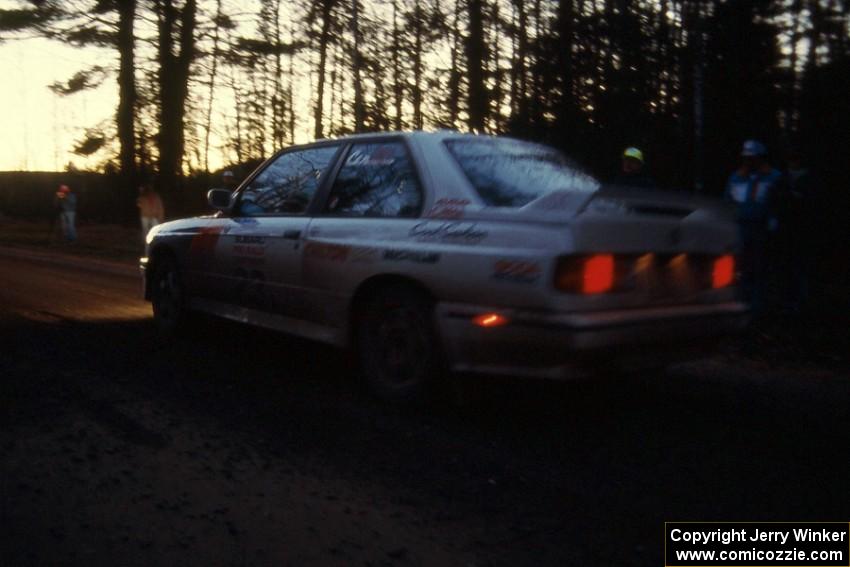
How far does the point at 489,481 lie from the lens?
4.05 meters

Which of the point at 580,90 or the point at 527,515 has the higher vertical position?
the point at 580,90

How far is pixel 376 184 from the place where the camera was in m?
5.68

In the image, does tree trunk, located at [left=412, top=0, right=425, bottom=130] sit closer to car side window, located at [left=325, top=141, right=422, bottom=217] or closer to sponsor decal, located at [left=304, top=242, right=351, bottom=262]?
car side window, located at [left=325, top=141, right=422, bottom=217]

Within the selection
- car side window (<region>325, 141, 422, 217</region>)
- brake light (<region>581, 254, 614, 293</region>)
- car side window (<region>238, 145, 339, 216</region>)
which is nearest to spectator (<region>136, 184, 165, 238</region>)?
car side window (<region>238, 145, 339, 216</region>)

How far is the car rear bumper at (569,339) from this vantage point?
4445 millimetres

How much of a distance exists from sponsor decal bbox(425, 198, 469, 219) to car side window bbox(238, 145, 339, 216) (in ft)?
4.32

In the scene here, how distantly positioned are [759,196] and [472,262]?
520 centimetres

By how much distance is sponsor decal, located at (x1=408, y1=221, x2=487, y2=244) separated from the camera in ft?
15.6

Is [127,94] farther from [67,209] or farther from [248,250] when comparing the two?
[248,250]

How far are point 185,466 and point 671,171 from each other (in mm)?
12590

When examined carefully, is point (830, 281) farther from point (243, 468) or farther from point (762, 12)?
point (243, 468)


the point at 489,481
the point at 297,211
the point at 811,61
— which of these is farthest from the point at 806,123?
the point at 489,481

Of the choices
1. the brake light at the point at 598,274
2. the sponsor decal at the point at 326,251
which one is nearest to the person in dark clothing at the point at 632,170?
the sponsor decal at the point at 326,251

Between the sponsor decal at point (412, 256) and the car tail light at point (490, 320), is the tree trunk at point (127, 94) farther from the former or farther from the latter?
the car tail light at point (490, 320)
